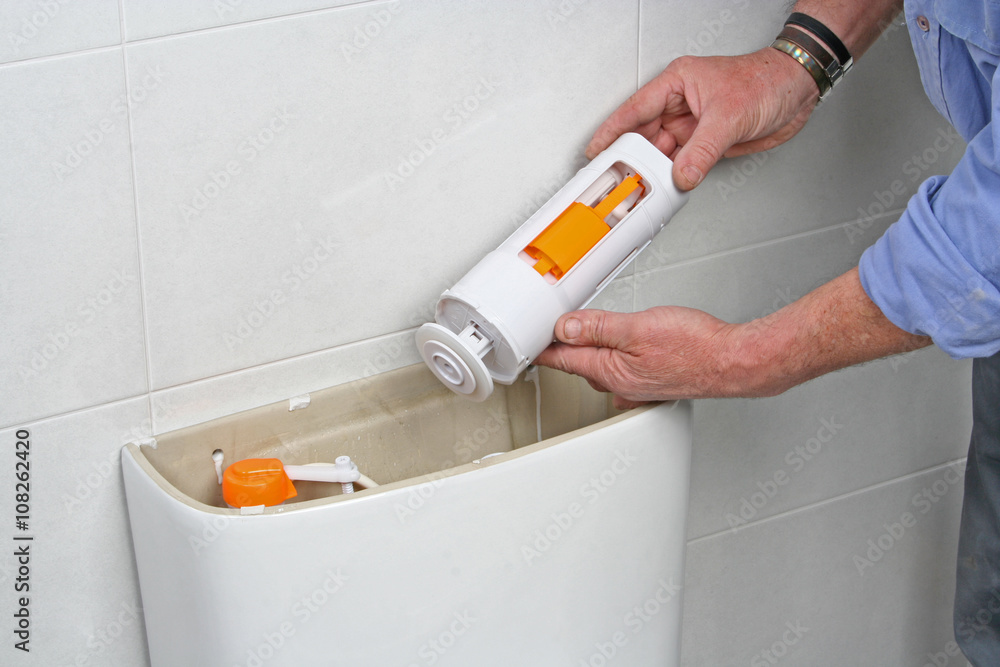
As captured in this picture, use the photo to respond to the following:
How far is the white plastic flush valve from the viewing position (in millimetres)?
711

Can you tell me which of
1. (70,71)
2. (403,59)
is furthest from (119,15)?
(403,59)

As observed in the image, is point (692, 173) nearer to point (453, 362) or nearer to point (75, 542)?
point (453, 362)

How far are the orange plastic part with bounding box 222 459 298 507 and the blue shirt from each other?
0.45 metres

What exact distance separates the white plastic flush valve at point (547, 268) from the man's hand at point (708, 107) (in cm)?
3

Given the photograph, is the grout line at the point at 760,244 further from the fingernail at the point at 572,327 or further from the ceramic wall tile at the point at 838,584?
the ceramic wall tile at the point at 838,584

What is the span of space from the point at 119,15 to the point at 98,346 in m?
0.23

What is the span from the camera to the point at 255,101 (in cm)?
68

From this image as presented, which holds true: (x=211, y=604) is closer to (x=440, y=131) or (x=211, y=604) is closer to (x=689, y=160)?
(x=440, y=131)

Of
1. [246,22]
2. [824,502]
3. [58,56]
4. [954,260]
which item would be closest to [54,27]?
[58,56]

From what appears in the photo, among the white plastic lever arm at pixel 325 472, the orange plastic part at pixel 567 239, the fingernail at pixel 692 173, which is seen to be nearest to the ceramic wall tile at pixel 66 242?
the white plastic lever arm at pixel 325 472

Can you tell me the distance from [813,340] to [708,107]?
213 mm

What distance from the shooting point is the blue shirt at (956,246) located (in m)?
0.62

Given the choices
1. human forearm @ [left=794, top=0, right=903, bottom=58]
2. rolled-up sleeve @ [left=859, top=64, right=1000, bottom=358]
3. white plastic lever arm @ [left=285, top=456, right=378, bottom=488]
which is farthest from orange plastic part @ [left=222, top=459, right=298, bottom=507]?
human forearm @ [left=794, top=0, right=903, bottom=58]

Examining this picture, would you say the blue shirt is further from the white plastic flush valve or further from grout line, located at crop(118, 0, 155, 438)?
grout line, located at crop(118, 0, 155, 438)
